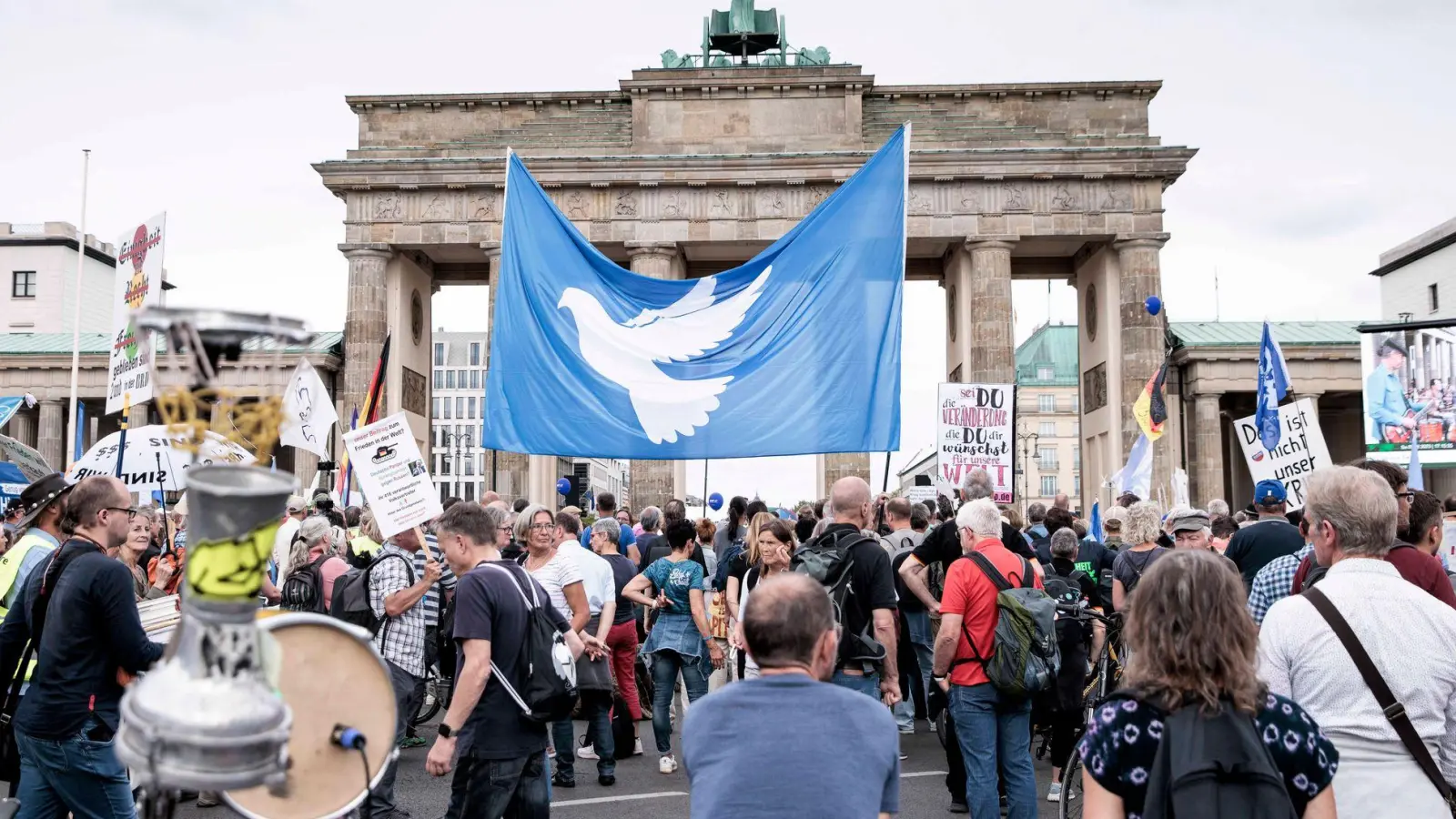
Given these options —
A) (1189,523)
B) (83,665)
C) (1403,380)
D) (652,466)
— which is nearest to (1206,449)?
(652,466)

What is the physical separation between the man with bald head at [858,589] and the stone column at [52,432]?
162 ft

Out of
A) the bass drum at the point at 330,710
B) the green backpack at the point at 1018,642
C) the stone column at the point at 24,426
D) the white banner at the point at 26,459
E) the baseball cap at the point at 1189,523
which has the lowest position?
the green backpack at the point at 1018,642

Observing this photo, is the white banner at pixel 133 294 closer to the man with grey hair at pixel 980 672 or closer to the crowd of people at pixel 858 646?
the crowd of people at pixel 858 646

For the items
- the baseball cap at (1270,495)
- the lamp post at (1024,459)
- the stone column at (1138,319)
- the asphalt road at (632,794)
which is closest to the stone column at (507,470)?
the stone column at (1138,319)

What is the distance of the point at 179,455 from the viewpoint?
599 inches

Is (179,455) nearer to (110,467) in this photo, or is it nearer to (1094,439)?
(110,467)

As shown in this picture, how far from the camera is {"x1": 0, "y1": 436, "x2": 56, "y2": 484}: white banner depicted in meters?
16.2

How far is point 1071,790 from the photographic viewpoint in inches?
303

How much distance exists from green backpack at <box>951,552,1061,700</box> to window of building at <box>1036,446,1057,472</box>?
347ft

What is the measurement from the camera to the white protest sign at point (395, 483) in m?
8.00

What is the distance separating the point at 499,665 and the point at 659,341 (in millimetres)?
4208

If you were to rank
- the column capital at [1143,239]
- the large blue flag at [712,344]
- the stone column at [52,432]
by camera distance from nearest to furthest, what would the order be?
the large blue flag at [712,344] < the column capital at [1143,239] < the stone column at [52,432]

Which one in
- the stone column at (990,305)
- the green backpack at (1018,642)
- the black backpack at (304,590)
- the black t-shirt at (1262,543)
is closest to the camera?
the green backpack at (1018,642)

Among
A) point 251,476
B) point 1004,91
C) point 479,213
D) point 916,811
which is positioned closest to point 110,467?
point 916,811
